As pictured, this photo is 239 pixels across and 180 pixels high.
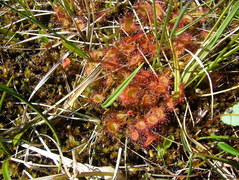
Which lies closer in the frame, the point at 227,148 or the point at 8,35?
the point at 227,148

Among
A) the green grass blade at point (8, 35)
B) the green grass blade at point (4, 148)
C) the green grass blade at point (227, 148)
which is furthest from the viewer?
the green grass blade at point (8, 35)

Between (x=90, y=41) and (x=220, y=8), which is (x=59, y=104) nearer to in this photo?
(x=90, y=41)

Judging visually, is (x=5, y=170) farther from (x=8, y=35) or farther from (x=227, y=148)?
(x=227, y=148)

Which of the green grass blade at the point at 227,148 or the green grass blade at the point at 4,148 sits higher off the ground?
the green grass blade at the point at 4,148

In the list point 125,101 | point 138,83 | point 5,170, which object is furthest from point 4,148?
point 138,83

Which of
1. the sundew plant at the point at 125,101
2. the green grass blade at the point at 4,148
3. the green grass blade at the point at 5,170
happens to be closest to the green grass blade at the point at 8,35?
the sundew plant at the point at 125,101

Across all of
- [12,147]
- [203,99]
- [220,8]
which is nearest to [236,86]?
[203,99]

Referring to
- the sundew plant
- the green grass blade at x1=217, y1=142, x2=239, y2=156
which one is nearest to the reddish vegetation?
the sundew plant

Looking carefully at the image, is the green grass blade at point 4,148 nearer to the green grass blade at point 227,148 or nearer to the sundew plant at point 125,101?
the sundew plant at point 125,101

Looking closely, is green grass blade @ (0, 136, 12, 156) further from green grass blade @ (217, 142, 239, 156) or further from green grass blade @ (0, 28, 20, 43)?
green grass blade @ (217, 142, 239, 156)
